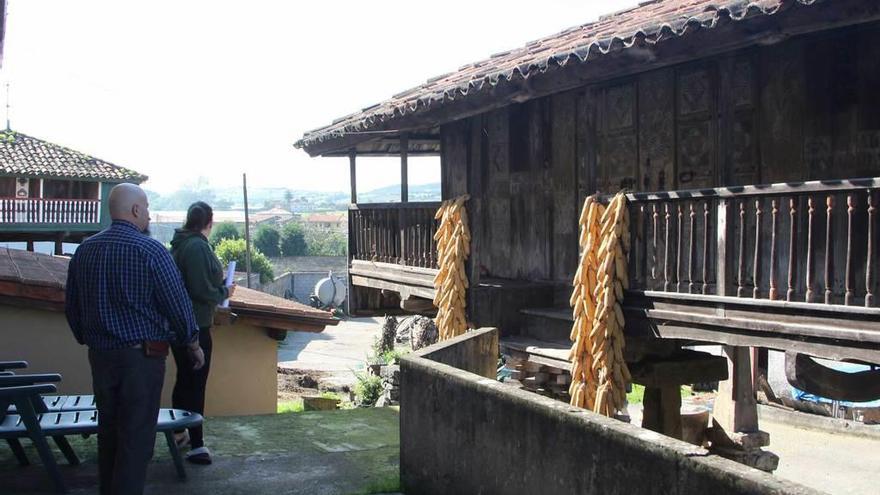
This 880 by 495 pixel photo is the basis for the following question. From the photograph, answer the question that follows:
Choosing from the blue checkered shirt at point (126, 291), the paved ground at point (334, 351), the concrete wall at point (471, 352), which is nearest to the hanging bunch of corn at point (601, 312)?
the concrete wall at point (471, 352)

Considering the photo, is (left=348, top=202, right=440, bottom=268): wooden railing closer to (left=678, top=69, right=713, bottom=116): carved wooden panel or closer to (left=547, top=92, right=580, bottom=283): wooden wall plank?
(left=547, top=92, right=580, bottom=283): wooden wall plank

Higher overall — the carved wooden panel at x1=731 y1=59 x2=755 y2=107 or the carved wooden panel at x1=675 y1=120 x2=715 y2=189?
the carved wooden panel at x1=731 y1=59 x2=755 y2=107

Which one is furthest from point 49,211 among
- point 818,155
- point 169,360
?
point 818,155

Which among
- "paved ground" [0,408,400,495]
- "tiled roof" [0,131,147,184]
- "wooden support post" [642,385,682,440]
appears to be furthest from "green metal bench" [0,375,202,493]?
"tiled roof" [0,131,147,184]

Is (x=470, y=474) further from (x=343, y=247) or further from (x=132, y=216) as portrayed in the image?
(x=343, y=247)

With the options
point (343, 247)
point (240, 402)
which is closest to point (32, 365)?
point (240, 402)

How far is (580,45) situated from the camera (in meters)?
7.47

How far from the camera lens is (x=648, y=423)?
32.4 feet

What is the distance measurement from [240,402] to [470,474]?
6.33 m

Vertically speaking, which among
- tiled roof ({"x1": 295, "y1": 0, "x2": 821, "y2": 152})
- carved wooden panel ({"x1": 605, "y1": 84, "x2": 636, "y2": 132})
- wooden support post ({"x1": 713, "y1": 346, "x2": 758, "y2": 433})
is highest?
tiled roof ({"x1": 295, "y1": 0, "x2": 821, "y2": 152})

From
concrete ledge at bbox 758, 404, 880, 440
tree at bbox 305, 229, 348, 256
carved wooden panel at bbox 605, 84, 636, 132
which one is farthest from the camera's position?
tree at bbox 305, 229, 348, 256

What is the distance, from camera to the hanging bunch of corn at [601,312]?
298 inches

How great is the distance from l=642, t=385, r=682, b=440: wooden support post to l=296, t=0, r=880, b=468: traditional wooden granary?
0.10 feet

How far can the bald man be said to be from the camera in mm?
4609
